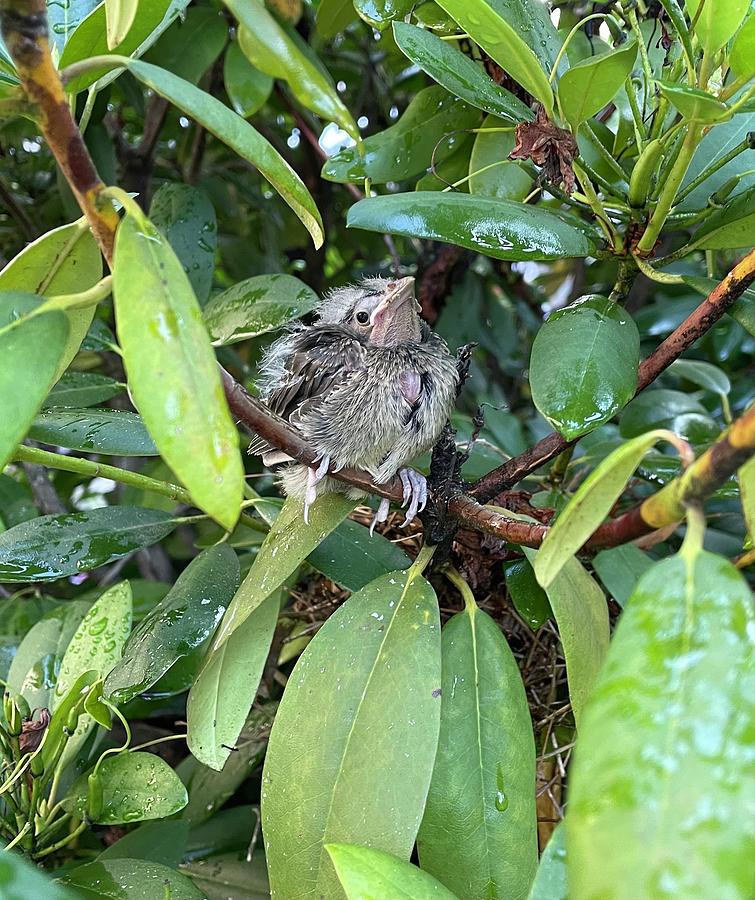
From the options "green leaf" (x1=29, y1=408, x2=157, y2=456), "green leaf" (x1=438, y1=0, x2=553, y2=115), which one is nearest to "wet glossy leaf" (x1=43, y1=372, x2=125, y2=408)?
"green leaf" (x1=29, y1=408, x2=157, y2=456)

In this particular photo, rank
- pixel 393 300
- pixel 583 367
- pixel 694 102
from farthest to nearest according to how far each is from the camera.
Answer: pixel 393 300, pixel 583 367, pixel 694 102

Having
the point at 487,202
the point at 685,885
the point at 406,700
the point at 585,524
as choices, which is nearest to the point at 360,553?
the point at 406,700

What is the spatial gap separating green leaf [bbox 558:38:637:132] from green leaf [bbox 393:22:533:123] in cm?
8

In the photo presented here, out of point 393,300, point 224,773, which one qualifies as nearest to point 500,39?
point 393,300

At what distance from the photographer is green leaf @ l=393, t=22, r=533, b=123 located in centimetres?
76

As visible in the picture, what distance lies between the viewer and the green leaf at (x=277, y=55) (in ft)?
1.48

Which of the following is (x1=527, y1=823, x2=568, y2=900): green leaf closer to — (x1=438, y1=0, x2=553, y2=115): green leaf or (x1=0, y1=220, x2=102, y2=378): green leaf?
(x1=0, y1=220, x2=102, y2=378): green leaf

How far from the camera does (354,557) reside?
3.14 feet

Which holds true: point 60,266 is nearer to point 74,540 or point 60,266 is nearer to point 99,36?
point 99,36

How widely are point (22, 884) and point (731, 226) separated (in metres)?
0.77

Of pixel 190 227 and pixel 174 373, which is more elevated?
pixel 174 373

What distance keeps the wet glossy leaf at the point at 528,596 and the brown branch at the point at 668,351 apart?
0.09 meters

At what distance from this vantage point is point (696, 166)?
2.87 feet

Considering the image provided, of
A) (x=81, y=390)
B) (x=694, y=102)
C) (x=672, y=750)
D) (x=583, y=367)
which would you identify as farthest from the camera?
(x=81, y=390)
